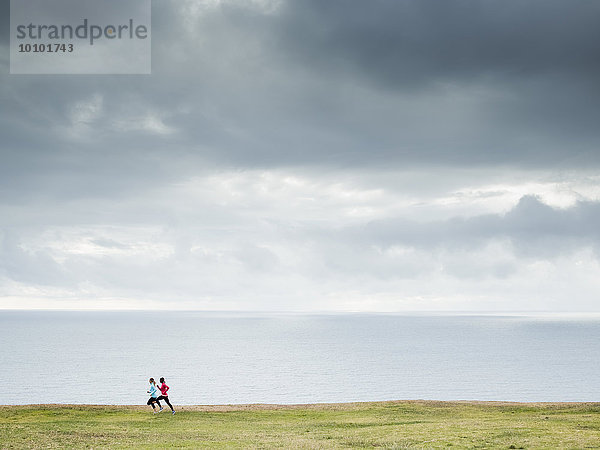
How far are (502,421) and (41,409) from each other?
41.7m

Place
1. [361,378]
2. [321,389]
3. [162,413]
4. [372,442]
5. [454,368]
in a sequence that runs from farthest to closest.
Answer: [454,368] < [361,378] < [321,389] < [162,413] < [372,442]

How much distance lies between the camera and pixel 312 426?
40844mm

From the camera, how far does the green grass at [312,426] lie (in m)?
→ 30.8

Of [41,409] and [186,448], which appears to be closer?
[186,448]

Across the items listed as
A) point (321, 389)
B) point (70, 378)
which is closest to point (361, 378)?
point (321, 389)

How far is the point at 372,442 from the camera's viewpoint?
1251 inches

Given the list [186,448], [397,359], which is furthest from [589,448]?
[397,359]

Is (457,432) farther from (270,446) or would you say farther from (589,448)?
(270,446)

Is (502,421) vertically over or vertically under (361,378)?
over

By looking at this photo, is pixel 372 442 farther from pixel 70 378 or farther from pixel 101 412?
pixel 70 378

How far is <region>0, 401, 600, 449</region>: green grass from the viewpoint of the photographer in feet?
101

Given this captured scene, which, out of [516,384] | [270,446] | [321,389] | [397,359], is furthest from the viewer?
[397,359]

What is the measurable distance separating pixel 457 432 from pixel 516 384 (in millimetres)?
108737

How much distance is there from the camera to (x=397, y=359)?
19588 cm
